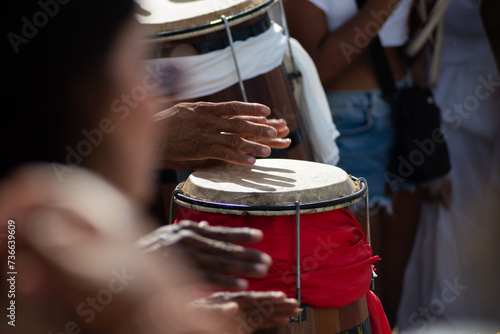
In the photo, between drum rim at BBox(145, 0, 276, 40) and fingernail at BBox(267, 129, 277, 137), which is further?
drum rim at BBox(145, 0, 276, 40)

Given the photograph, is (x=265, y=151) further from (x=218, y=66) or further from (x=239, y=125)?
(x=218, y=66)

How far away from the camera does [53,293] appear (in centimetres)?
102

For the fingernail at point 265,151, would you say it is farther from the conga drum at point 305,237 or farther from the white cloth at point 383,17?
the white cloth at point 383,17

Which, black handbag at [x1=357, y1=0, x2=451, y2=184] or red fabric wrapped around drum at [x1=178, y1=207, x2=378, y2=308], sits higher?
red fabric wrapped around drum at [x1=178, y1=207, x2=378, y2=308]

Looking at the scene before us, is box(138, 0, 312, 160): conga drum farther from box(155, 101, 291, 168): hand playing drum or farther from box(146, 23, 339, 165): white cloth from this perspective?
box(155, 101, 291, 168): hand playing drum

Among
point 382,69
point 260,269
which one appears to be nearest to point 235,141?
point 260,269

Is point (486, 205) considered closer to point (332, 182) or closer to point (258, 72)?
point (258, 72)

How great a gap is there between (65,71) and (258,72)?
1.06m

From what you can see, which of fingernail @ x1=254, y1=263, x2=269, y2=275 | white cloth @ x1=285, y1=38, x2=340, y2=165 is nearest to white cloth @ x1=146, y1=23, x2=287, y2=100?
white cloth @ x1=285, y1=38, x2=340, y2=165

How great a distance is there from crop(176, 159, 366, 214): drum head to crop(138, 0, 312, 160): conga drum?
1.13ft

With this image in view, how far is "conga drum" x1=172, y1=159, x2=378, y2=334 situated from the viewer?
1442 millimetres

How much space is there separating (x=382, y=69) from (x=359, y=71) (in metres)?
0.10

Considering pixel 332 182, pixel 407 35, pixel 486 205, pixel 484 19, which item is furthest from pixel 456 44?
pixel 332 182

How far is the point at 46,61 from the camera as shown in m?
1.01
